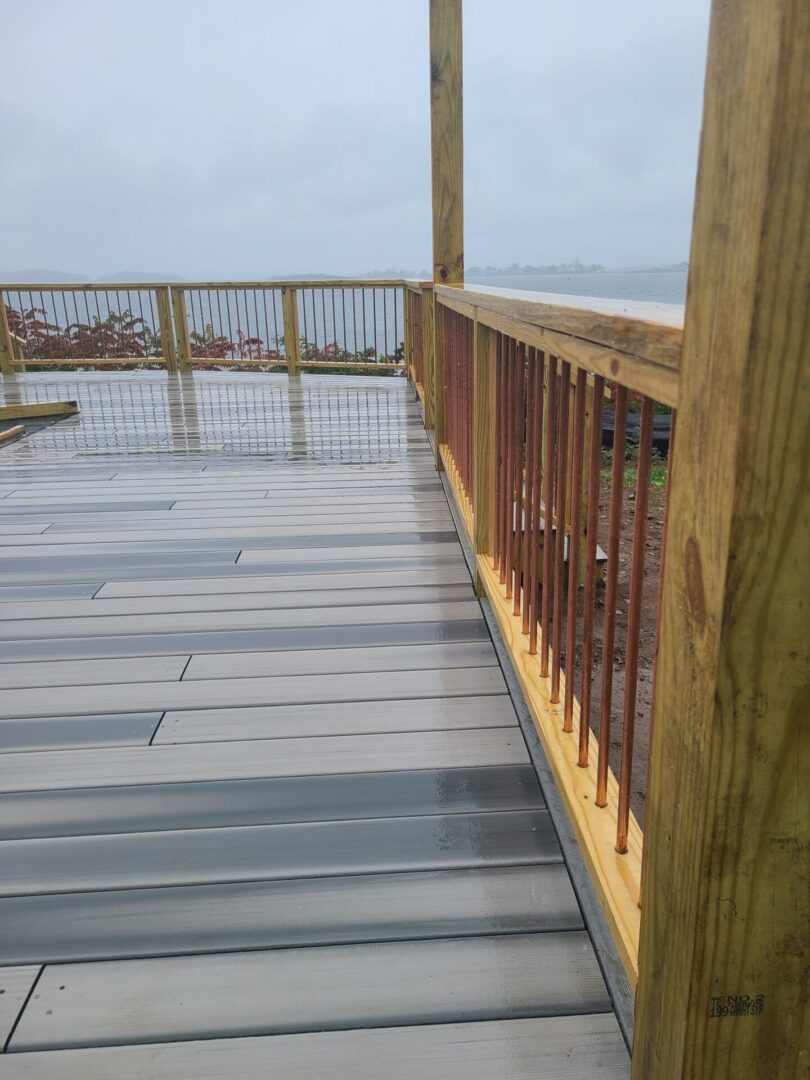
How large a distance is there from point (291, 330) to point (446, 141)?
193 inches

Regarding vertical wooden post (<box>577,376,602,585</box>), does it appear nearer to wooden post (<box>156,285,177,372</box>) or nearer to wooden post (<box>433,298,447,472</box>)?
wooden post (<box>433,298,447,472</box>)

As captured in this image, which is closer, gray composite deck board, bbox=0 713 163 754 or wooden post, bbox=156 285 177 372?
gray composite deck board, bbox=0 713 163 754

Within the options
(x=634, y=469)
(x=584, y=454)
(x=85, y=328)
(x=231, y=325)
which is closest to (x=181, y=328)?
(x=231, y=325)

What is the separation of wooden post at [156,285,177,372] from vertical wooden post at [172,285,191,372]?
0.06m

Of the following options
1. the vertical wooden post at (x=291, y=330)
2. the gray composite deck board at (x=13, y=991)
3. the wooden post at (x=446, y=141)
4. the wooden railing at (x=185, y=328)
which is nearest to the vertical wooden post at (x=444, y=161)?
the wooden post at (x=446, y=141)

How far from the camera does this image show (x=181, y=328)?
933cm

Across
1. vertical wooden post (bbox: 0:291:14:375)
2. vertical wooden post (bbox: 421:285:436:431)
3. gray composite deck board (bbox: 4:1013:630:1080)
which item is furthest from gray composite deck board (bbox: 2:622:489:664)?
vertical wooden post (bbox: 0:291:14:375)

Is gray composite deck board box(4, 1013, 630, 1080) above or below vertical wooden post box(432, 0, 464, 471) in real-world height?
below

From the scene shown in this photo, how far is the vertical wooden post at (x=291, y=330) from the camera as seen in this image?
8.70 meters

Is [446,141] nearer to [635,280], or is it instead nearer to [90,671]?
[90,671]

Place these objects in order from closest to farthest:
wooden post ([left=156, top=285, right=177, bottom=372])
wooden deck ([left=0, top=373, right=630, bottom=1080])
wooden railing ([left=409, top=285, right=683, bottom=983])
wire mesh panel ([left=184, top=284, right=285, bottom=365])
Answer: wooden railing ([left=409, top=285, right=683, bottom=983])
wooden deck ([left=0, top=373, right=630, bottom=1080])
wooden post ([left=156, top=285, right=177, bottom=372])
wire mesh panel ([left=184, top=284, right=285, bottom=365])

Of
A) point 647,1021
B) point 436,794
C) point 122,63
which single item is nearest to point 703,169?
point 647,1021

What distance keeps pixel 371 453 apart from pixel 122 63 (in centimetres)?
1684

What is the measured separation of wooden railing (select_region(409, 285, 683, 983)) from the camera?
1015 millimetres
